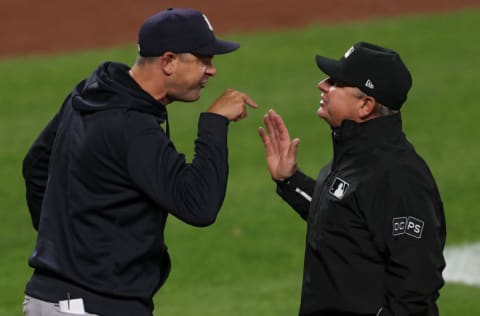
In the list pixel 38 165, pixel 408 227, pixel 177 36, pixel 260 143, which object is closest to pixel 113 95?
pixel 177 36

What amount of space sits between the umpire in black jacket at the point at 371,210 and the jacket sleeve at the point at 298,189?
263 mm

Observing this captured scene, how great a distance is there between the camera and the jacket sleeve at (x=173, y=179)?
457cm

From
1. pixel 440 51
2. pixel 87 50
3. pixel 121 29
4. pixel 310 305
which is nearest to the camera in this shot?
pixel 310 305

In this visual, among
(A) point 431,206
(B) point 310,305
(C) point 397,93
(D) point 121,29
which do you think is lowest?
(D) point 121,29

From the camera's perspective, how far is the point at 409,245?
4.83 meters

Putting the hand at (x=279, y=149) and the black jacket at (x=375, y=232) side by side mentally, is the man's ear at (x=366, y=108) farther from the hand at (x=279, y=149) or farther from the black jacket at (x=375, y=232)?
the hand at (x=279, y=149)

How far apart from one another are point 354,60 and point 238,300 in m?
3.46

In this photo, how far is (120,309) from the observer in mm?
4688

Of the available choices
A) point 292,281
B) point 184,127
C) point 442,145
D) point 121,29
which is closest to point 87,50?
point 121,29

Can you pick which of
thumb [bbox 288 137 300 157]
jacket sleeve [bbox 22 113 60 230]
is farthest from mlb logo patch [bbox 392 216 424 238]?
jacket sleeve [bbox 22 113 60 230]

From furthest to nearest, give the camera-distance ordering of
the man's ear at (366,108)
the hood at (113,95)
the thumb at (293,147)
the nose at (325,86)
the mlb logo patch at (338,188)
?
the thumb at (293,147) → the nose at (325,86) → the man's ear at (366,108) → the mlb logo patch at (338,188) → the hood at (113,95)

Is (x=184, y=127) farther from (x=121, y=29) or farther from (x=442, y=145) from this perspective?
(x=121, y=29)

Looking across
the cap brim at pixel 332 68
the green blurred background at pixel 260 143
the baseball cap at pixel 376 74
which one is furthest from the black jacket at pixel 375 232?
the green blurred background at pixel 260 143

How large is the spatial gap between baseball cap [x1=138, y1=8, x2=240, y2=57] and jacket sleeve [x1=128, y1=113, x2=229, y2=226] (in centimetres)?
34
